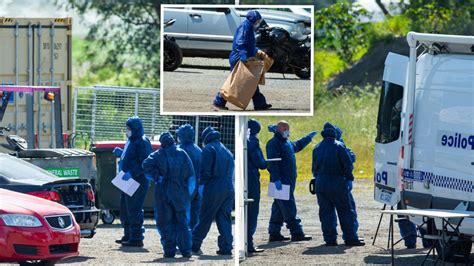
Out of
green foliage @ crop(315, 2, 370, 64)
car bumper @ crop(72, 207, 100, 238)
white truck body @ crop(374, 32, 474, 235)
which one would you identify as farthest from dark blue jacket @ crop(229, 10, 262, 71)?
green foliage @ crop(315, 2, 370, 64)

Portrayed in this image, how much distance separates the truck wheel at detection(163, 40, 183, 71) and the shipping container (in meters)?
8.04

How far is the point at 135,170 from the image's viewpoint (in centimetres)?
1906

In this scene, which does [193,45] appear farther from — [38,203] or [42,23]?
[42,23]

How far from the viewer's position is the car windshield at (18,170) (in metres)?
16.8

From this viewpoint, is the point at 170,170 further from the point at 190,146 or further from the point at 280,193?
the point at 280,193

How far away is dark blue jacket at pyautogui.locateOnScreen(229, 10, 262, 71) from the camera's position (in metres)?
15.9

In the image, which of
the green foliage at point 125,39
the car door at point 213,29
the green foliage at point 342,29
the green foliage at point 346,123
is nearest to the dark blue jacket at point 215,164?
the car door at point 213,29

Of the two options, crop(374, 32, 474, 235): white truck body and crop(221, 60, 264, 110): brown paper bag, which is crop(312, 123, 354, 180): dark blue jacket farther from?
crop(221, 60, 264, 110): brown paper bag

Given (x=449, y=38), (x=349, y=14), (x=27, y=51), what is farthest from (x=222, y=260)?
(x=349, y=14)

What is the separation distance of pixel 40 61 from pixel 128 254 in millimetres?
7409

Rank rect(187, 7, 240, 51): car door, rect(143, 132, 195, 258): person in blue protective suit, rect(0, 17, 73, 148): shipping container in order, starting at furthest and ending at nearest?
rect(0, 17, 73, 148): shipping container → rect(143, 132, 195, 258): person in blue protective suit → rect(187, 7, 240, 51): car door

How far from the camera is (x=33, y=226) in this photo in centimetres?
1499

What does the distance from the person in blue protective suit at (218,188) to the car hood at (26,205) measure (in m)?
2.85

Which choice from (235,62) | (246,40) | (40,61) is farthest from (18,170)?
(40,61)
